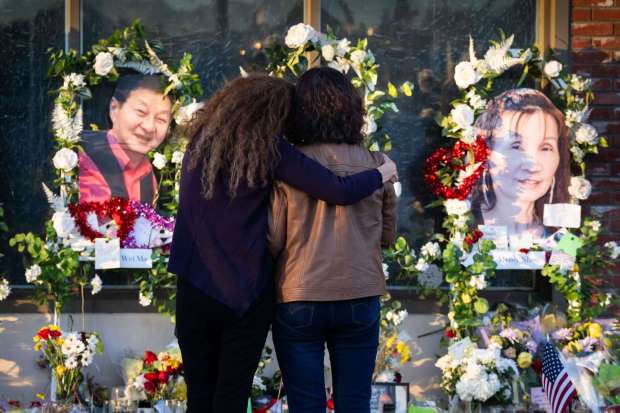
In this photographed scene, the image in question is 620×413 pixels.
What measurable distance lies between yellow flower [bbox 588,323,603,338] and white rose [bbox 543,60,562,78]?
1.45 m

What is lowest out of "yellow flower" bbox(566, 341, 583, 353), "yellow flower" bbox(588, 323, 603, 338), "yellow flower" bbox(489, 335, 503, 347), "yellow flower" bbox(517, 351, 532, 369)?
"yellow flower" bbox(517, 351, 532, 369)

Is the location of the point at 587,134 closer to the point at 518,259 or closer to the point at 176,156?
the point at 518,259

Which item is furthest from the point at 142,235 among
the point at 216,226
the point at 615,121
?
the point at 615,121

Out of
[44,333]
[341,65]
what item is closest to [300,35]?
[341,65]

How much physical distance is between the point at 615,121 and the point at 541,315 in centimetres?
127

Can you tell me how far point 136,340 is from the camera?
5324 mm

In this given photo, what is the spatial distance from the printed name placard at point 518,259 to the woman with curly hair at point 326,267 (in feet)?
7.12

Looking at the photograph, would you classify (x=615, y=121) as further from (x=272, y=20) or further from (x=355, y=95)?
(x=355, y=95)

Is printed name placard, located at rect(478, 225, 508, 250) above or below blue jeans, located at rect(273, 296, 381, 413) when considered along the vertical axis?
above

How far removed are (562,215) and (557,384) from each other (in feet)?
6.83

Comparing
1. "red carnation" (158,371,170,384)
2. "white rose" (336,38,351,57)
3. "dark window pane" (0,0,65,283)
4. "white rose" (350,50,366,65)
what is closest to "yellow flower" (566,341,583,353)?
"white rose" (350,50,366,65)

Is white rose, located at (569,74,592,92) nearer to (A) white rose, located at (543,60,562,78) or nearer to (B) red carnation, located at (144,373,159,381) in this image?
(A) white rose, located at (543,60,562,78)

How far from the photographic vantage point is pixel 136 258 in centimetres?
514

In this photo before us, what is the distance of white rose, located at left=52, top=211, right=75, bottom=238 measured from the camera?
5.02 metres
